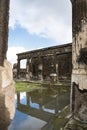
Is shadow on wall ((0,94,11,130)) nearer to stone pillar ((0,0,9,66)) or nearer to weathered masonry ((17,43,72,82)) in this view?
stone pillar ((0,0,9,66))

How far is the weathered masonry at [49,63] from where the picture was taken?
19703mm

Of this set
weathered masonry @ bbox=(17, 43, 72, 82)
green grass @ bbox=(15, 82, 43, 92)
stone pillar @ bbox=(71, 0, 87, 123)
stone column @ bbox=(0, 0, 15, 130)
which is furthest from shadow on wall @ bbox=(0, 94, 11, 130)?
weathered masonry @ bbox=(17, 43, 72, 82)

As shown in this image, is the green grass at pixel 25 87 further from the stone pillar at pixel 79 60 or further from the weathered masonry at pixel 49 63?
the stone pillar at pixel 79 60

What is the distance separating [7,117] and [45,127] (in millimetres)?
3698

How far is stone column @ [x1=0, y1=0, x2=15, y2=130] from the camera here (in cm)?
142

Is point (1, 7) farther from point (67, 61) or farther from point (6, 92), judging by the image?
point (67, 61)

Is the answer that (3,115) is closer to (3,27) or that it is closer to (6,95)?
(6,95)

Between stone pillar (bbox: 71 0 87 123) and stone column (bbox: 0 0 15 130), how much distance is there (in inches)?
153

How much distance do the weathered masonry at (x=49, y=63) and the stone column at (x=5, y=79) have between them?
16852 millimetres

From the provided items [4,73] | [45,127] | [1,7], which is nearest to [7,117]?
[4,73]

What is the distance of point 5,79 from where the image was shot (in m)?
1.43

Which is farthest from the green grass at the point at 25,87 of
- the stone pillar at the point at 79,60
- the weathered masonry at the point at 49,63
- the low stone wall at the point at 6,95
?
the low stone wall at the point at 6,95

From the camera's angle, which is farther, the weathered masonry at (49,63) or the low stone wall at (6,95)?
the weathered masonry at (49,63)

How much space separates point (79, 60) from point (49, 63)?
683 inches
